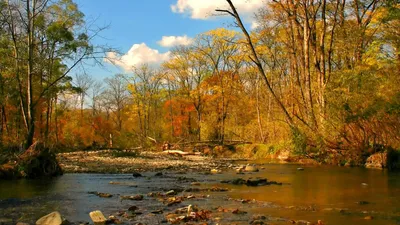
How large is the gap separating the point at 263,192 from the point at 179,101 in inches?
1712

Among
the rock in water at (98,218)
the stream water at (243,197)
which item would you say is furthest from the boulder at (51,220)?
the rock in water at (98,218)

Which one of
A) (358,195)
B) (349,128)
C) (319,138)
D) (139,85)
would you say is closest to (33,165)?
(358,195)

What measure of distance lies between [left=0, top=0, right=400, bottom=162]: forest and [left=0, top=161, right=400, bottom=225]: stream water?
210 inches

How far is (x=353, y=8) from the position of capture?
88.6ft

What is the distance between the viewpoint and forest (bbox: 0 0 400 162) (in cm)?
1938

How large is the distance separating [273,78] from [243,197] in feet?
107

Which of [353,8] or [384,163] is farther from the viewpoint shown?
[353,8]

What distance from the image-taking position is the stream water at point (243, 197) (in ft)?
24.1

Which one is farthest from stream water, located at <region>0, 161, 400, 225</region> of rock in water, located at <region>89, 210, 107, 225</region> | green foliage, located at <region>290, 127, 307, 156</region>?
green foliage, located at <region>290, 127, 307, 156</region>

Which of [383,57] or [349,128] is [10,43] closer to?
[349,128]

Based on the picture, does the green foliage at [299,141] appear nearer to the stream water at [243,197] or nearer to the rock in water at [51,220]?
the stream water at [243,197]

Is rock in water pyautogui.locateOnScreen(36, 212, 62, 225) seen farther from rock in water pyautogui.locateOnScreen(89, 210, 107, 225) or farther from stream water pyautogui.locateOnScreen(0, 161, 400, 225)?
rock in water pyautogui.locateOnScreen(89, 210, 107, 225)

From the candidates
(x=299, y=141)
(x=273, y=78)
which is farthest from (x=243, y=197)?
(x=273, y=78)

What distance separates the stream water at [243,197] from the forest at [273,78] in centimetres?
534
